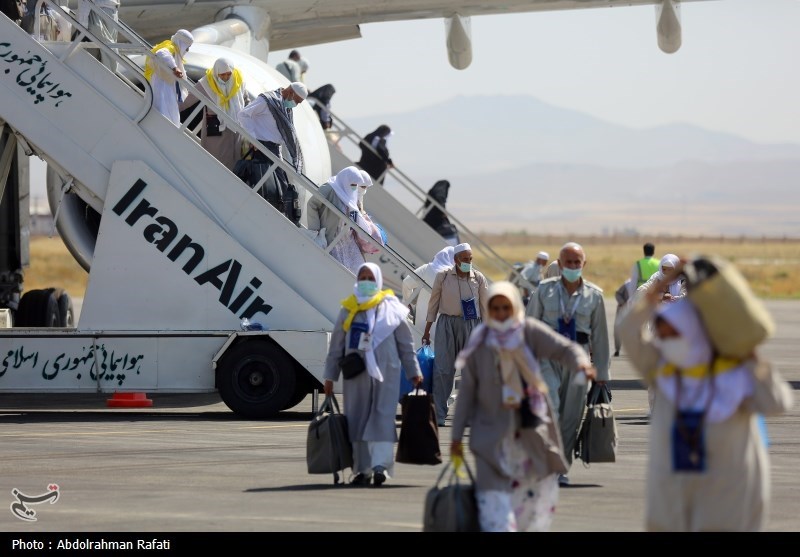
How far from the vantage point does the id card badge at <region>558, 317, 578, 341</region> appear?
12.3 m

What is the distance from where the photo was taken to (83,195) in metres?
17.1

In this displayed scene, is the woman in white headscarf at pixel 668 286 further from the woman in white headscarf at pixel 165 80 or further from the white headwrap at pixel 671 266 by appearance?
the woman in white headscarf at pixel 165 80

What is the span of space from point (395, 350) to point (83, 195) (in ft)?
19.7

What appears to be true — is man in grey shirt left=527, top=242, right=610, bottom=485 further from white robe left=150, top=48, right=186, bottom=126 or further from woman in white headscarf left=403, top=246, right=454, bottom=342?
white robe left=150, top=48, right=186, bottom=126

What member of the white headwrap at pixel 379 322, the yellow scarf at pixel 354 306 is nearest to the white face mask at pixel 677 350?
the white headwrap at pixel 379 322

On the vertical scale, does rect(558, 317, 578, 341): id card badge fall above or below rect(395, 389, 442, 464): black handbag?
above

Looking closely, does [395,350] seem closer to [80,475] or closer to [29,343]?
[80,475]

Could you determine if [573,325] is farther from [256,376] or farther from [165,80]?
[165,80]

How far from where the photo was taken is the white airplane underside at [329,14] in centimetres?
2397

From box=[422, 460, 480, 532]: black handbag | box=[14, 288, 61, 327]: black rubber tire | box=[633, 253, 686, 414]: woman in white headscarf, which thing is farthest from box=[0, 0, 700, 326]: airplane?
box=[422, 460, 480, 532]: black handbag

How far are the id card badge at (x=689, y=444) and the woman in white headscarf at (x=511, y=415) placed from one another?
1.49 m

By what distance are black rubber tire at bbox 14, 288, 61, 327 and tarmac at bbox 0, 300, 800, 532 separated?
4891mm

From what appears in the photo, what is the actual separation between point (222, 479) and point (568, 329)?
9.37 feet
